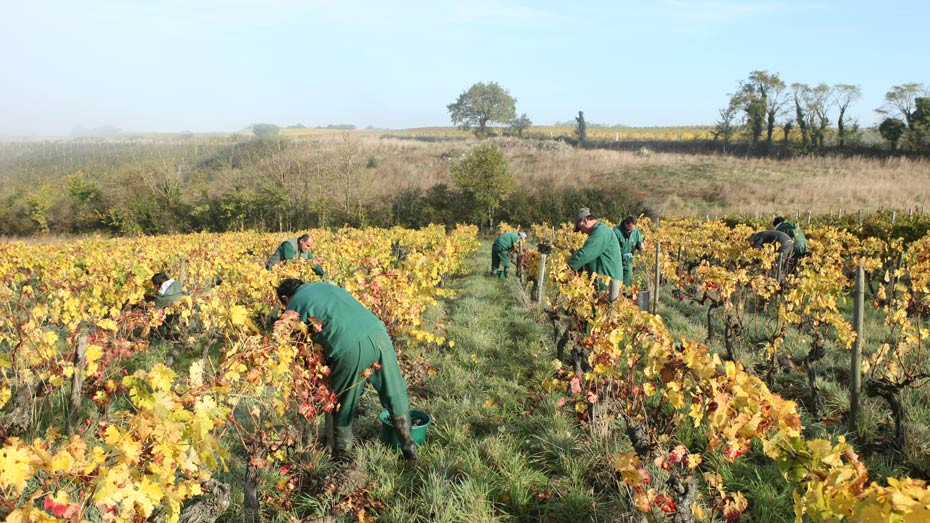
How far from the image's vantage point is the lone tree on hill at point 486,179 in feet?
84.1

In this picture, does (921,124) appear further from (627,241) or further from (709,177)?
(627,241)

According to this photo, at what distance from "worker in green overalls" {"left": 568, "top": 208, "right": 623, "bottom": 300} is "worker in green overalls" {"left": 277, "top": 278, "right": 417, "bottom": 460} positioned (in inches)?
98.0

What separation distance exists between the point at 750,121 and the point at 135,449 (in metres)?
43.8

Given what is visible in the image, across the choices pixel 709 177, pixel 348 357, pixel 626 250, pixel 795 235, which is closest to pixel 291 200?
pixel 709 177

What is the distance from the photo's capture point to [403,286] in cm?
497

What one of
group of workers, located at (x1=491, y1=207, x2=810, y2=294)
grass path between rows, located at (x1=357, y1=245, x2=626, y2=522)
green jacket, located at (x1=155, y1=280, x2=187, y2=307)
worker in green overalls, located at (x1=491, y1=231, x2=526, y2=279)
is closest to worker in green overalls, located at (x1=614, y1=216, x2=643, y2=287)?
group of workers, located at (x1=491, y1=207, x2=810, y2=294)

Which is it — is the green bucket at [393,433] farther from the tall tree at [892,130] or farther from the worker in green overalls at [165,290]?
the tall tree at [892,130]

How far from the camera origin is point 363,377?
3387mm

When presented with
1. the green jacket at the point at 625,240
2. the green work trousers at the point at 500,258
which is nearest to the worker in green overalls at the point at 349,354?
the green jacket at the point at 625,240

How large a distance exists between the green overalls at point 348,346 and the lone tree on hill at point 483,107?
51.7 meters

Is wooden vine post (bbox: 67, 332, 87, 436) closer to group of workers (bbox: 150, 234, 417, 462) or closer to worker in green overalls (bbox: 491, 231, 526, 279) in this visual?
group of workers (bbox: 150, 234, 417, 462)

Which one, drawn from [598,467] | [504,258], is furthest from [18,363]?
[504,258]

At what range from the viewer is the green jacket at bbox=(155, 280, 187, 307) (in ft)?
19.1

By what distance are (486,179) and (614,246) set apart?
20641 mm
